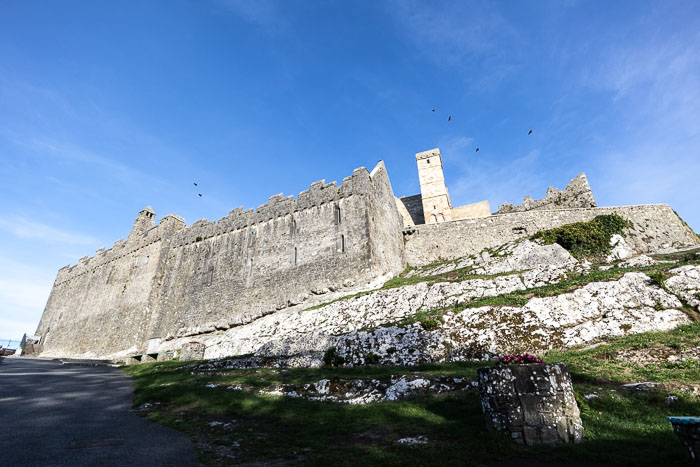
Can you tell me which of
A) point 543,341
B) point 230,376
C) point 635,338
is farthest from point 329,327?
point 635,338

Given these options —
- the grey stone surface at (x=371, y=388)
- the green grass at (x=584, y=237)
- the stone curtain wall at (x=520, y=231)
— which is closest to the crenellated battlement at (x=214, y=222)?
the stone curtain wall at (x=520, y=231)

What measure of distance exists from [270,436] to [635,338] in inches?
472

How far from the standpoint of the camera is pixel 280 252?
92.9ft

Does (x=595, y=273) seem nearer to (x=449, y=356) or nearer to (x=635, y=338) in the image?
(x=635, y=338)

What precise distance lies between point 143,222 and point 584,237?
4755 cm

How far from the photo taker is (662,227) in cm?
2667

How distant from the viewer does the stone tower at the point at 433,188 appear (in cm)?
4369

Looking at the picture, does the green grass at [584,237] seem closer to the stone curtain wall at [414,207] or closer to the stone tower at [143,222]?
the stone curtain wall at [414,207]

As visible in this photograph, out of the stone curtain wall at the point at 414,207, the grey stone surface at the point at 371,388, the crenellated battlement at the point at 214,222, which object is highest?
the stone curtain wall at the point at 414,207

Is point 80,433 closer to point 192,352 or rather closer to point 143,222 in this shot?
point 192,352

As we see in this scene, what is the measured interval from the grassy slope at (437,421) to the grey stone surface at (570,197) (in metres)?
24.5

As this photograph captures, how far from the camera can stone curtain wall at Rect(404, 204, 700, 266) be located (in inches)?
1030

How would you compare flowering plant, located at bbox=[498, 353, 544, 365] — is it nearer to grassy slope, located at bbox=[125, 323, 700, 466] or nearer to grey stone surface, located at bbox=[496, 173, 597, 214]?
grassy slope, located at bbox=[125, 323, 700, 466]

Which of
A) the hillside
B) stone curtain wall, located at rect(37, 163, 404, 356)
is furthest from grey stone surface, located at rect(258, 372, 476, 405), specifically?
stone curtain wall, located at rect(37, 163, 404, 356)
